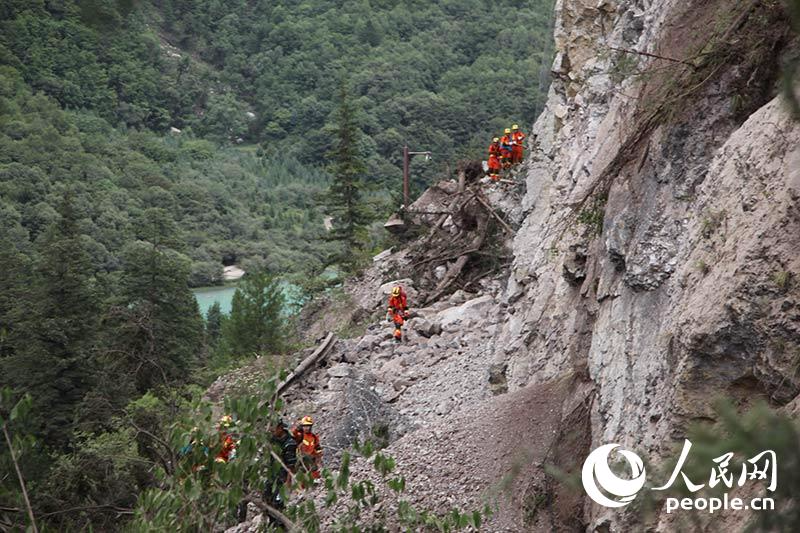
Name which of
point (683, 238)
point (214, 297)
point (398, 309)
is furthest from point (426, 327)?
point (214, 297)

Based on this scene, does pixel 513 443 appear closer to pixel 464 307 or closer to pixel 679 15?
pixel 679 15

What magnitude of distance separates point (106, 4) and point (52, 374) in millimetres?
18907

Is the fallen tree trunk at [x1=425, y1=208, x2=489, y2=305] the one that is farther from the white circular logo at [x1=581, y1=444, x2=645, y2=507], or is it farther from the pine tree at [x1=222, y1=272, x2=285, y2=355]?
the white circular logo at [x1=581, y1=444, x2=645, y2=507]

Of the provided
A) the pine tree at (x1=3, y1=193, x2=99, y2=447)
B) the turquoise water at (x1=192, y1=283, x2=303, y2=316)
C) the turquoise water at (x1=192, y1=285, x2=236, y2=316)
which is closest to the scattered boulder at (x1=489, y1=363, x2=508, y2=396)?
the pine tree at (x1=3, y1=193, x2=99, y2=447)

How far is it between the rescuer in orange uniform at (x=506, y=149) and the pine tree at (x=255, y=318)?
9.43 meters

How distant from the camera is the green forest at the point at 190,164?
18359mm

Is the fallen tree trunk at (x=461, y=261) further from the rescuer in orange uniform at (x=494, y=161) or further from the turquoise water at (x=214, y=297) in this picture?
the turquoise water at (x=214, y=297)

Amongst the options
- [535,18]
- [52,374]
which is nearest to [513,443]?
[52,374]

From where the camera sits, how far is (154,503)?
4758 millimetres

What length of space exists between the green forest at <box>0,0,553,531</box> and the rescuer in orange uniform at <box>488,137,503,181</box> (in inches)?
151

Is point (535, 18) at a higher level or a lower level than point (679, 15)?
higher

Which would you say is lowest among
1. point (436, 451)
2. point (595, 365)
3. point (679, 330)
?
point (436, 451)

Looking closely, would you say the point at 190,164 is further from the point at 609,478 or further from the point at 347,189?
the point at 609,478

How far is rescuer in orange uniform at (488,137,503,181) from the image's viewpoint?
19.9 m
